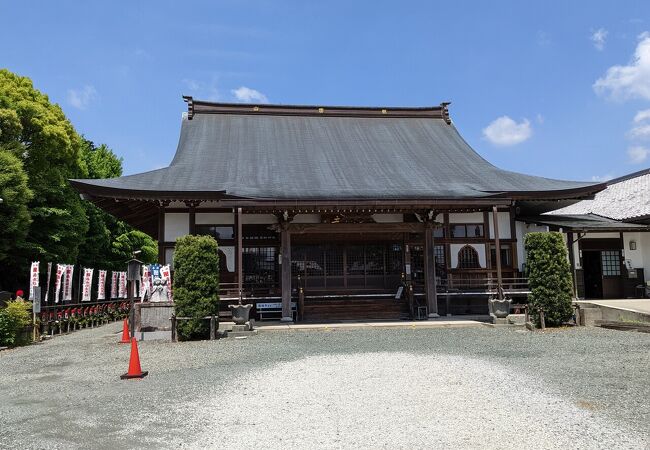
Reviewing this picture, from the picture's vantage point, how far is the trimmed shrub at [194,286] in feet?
39.5

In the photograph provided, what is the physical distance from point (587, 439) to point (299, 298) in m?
11.6

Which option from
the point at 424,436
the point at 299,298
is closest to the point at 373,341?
the point at 299,298

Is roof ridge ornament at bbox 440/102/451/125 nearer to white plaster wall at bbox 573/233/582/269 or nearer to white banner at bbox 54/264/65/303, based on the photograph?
white plaster wall at bbox 573/233/582/269

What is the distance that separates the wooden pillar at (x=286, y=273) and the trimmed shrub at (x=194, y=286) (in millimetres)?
2936

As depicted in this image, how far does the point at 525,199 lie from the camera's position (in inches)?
636

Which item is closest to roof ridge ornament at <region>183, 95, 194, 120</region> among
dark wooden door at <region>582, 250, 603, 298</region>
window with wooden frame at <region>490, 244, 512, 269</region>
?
window with wooden frame at <region>490, 244, 512, 269</region>

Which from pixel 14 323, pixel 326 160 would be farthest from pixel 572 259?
pixel 14 323

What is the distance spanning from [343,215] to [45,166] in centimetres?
1415

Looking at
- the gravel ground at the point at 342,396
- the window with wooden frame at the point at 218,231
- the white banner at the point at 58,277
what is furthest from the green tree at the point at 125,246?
the gravel ground at the point at 342,396

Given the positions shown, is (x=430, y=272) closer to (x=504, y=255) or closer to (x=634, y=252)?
(x=504, y=255)

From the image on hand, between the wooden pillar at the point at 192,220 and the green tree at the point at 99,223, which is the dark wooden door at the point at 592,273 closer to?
the wooden pillar at the point at 192,220

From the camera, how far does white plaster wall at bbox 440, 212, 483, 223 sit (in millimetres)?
17531

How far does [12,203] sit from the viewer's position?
18312mm

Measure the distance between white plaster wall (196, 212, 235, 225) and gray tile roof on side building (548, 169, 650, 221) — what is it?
15.4m
